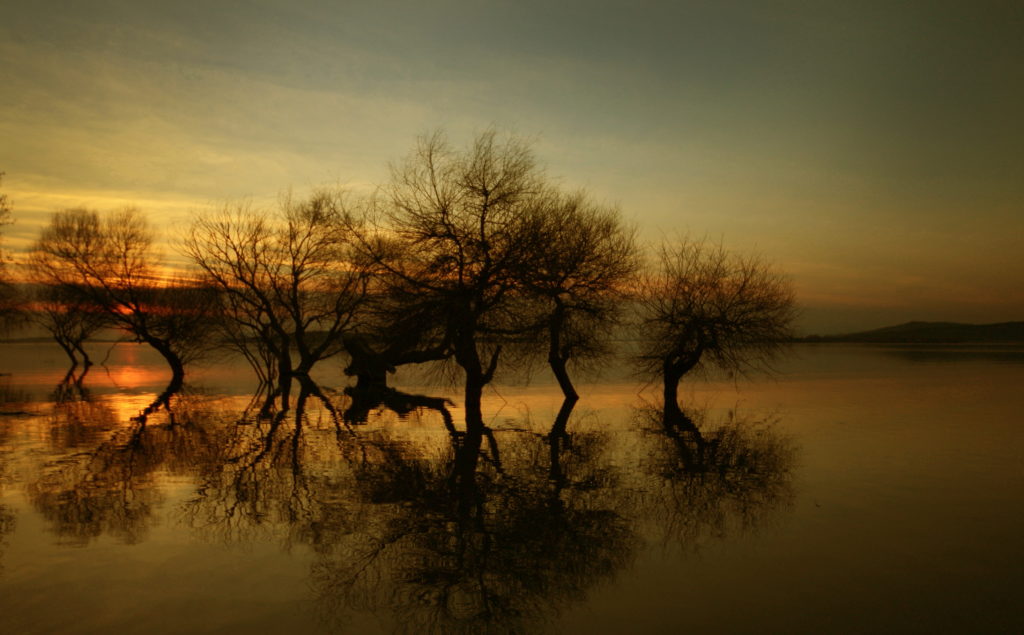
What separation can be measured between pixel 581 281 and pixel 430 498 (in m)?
17.4

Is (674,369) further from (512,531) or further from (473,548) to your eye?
(473,548)

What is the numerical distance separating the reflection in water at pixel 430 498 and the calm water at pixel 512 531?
58 mm

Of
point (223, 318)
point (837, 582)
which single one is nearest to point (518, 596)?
point (837, 582)

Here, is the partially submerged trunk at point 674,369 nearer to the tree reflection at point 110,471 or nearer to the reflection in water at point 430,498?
the reflection in water at point 430,498

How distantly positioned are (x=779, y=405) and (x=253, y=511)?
82.6ft

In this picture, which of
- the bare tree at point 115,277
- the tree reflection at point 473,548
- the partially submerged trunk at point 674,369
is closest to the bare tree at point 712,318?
the partially submerged trunk at point 674,369

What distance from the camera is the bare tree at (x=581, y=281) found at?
2675 cm

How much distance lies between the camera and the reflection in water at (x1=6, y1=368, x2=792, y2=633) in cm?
839

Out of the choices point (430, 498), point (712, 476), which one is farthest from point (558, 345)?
point (430, 498)

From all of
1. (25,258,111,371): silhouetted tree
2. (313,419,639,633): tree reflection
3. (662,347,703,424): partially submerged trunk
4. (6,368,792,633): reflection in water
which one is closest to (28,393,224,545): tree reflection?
(6,368,792,633): reflection in water

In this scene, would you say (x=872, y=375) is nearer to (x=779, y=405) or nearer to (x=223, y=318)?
(x=779, y=405)

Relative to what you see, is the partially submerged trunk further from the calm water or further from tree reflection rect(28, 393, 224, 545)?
tree reflection rect(28, 393, 224, 545)

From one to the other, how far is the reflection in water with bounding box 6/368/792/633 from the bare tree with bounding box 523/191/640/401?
6.51 meters

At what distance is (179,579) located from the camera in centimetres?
862
